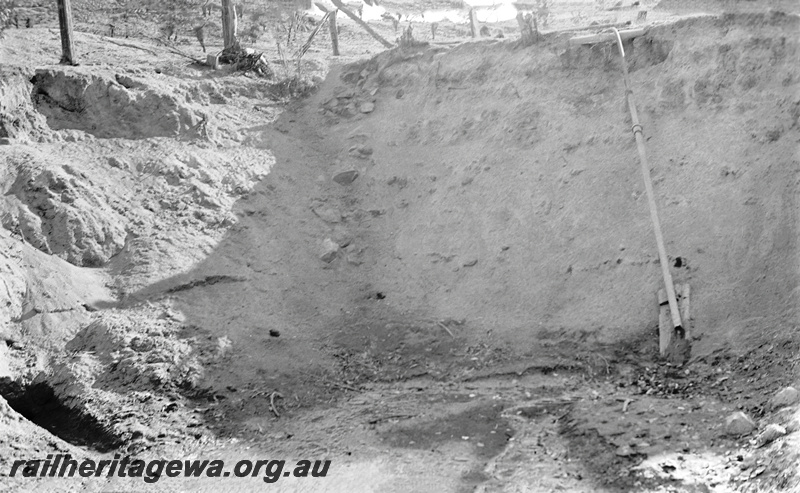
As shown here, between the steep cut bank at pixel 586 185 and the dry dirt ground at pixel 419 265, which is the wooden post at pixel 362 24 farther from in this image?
the steep cut bank at pixel 586 185

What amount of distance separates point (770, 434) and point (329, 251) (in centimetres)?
Result: 556

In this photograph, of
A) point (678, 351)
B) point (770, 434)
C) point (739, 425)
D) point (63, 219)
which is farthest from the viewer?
point (63, 219)

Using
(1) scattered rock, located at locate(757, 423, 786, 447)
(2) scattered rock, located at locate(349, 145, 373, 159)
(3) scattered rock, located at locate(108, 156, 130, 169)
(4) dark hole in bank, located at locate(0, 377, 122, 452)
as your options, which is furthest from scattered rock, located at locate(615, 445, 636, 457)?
(3) scattered rock, located at locate(108, 156, 130, 169)

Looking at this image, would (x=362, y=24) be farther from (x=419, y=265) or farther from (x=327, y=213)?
(x=419, y=265)

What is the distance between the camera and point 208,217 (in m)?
10.3

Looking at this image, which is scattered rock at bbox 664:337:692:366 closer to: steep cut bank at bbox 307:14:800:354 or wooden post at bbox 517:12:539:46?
steep cut bank at bbox 307:14:800:354

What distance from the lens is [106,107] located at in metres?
11.2

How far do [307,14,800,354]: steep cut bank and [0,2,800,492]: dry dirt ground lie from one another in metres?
0.03

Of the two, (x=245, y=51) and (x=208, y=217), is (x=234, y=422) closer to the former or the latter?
(x=208, y=217)

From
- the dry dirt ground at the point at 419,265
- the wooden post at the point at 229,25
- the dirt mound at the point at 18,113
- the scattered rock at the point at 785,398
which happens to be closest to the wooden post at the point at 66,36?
the dry dirt ground at the point at 419,265

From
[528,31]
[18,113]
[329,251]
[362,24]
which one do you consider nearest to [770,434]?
[329,251]

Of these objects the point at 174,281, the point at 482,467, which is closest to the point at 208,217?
the point at 174,281

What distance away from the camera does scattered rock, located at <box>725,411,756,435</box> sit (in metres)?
6.35

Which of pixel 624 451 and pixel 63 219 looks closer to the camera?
pixel 624 451
